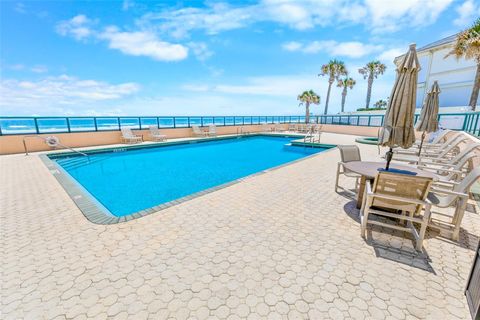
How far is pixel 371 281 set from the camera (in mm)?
1859

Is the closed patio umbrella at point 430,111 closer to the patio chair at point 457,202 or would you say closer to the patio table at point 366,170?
the patio table at point 366,170

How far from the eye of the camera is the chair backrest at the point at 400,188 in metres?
2.33

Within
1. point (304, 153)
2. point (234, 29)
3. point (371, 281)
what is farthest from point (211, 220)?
point (234, 29)

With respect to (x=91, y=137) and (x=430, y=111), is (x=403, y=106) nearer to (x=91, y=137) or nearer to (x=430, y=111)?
(x=430, y=111)

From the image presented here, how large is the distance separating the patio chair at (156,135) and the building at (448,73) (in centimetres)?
2287

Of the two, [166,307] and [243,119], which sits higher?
[243,119]

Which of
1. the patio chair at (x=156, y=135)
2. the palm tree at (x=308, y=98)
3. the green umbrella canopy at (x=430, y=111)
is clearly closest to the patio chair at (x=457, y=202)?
the green umbrella canopy at (x=430, y=111)

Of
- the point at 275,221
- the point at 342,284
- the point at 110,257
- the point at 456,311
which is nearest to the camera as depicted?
the point at 456,311

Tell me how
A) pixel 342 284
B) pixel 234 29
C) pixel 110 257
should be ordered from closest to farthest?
pixel 342 284, pixel 110 257, pixel 234 29

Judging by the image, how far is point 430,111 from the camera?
5605mm

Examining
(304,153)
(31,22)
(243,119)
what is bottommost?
(304,153)

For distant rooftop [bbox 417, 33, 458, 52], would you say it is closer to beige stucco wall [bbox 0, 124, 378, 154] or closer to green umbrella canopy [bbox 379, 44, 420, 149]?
beige stucco wall [bbox 0, 124, 378, 154]

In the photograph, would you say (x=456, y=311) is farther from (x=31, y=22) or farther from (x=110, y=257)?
(x=31, y=22)

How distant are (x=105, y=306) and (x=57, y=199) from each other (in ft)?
10.3
